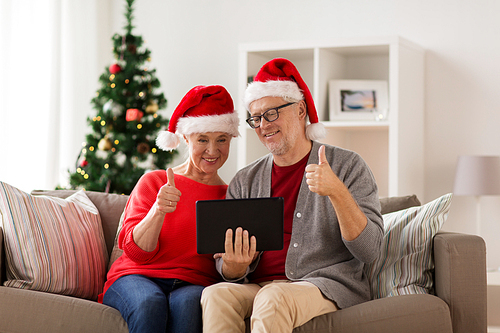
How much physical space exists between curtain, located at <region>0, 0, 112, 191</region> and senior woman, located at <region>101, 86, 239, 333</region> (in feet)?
6.25

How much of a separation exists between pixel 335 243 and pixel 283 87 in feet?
1.89

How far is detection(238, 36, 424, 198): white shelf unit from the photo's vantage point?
3105mm

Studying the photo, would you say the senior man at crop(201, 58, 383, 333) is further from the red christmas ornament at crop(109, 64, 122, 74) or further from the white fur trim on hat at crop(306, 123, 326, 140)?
the red christmas ornament at crop(109, 64, 122, 74)

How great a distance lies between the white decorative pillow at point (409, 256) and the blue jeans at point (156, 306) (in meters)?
0.64

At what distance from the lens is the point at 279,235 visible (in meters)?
1.66

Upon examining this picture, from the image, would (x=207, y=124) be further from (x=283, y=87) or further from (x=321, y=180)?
(x=321, y=180)

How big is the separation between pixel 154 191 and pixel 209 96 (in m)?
0.43

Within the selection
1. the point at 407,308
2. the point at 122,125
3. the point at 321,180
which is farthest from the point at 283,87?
the point at 122,125

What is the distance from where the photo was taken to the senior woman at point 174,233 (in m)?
1.65

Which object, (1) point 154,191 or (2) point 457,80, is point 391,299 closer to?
(1) point 154,191

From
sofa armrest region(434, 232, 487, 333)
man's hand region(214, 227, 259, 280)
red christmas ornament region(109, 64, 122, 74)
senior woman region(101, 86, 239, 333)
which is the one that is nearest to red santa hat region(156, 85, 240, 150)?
senior woman region(101, 86, 239, 333)

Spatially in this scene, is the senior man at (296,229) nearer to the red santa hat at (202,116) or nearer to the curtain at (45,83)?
the red santa hat at (202,116)

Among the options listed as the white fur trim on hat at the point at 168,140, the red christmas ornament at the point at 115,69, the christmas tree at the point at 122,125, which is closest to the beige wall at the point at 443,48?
the christmas tree at the point at 122,125

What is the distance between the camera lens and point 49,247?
6.29ft
